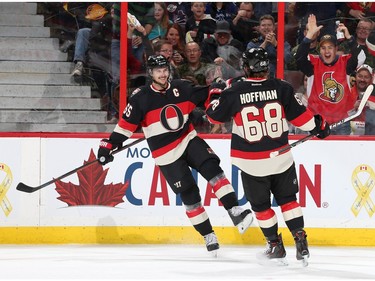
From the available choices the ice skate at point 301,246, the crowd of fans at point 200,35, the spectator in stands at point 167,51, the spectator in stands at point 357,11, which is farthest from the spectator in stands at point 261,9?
the ice skate at point 301,246

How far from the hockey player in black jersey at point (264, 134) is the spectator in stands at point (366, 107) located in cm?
137

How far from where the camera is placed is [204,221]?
622cm

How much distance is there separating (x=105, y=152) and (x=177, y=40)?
1.41 meters

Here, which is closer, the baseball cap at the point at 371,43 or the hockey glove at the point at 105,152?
the hockey glove at the point at 105,152

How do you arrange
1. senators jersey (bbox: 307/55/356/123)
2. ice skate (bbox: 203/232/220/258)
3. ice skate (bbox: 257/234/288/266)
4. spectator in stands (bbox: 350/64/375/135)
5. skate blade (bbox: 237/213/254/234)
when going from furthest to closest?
senators jersey (bbox: 307/55/356/123) < spectator in stands (bbox: 350/64/375/135) < ice skate (bbox: 203/232/220/258) < skate blade (bbox: 237/213/254/234) < ice skate (bbox: 257/234/288/266)

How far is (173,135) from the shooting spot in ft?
20.2

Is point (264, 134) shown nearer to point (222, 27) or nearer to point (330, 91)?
point (330, 91)

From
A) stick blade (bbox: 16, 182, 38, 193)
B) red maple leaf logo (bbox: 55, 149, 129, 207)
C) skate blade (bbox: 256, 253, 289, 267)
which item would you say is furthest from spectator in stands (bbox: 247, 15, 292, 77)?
stick blade (bbox: 16, 182, 38, 193)

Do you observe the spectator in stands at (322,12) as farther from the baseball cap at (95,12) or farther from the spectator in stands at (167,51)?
the baseball cap at (95,12)

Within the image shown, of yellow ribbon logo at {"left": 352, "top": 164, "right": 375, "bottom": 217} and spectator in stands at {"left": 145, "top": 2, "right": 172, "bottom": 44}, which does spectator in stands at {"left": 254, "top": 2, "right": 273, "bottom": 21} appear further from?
yellow ribbon logo at {"left": 352, "top": 164, "right": 375, "bottom": 217}

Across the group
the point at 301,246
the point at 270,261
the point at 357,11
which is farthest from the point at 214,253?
the point at 357,11

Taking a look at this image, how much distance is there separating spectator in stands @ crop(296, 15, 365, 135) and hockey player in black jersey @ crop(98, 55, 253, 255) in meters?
1.17

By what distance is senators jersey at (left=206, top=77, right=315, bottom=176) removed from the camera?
18.1ft

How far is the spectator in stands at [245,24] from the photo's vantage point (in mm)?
7141
